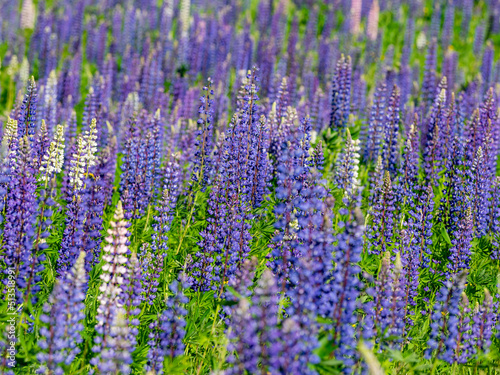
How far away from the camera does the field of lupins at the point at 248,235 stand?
4121 millimetres

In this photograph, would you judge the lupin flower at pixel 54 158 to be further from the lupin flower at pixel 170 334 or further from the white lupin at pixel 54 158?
the lupin flower at pixel 170 334

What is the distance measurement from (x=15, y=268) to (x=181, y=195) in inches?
123

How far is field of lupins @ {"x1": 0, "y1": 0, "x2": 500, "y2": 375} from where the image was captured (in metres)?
4.12

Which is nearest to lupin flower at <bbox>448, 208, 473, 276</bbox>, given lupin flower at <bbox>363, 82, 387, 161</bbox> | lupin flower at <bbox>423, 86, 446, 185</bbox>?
lupin flower at <bbox>423, 86, 446, 185</bbox>

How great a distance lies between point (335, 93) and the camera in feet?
Result: 31.7

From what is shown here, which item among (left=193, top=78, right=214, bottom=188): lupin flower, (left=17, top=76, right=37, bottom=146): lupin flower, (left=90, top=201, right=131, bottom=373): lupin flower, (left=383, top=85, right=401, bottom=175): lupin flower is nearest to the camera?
(left=90, top=201, right=131, bottom=373): lupin flower

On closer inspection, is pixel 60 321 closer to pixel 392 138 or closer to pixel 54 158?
pixel 54 158

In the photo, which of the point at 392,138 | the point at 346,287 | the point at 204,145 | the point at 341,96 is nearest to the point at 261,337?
the point at 346,287

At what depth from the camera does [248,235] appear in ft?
19.4

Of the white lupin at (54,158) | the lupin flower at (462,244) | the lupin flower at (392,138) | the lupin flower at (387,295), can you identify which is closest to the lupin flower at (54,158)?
the white lupin at (54,158)

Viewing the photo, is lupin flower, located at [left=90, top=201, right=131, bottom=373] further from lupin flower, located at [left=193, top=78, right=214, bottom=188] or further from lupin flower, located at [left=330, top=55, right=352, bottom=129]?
lupin flower, located at [left=330, top=55, right=352, bottom=129]

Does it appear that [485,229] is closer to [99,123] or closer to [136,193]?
[136,193]

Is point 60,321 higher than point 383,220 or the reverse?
the reverse

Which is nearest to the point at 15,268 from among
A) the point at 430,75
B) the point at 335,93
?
the point at 335,93
